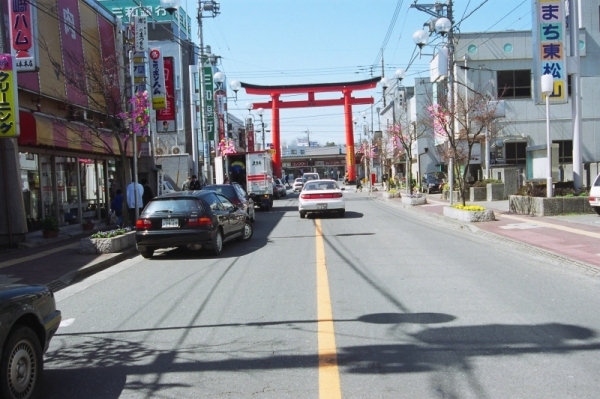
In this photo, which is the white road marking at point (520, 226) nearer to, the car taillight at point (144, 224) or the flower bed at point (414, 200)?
the car taillight at point (144, 224)

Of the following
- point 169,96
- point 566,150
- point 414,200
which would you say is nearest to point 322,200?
point 414,200

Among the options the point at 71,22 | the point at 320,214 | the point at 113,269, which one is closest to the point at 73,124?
the point at 71,22

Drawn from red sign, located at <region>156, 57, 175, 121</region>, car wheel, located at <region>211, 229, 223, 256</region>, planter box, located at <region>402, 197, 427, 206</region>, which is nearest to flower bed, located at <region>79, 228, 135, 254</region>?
car wheel, located at <region>211, 229, 223, 256</region>

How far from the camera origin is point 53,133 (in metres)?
17.5

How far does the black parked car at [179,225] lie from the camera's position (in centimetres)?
1271

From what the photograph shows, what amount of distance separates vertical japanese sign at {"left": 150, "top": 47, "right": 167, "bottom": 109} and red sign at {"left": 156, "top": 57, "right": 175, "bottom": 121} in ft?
11.6

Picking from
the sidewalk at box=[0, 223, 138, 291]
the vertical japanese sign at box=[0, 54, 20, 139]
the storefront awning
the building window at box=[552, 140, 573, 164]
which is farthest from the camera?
the building window at box=[552, 140, 573, 164]

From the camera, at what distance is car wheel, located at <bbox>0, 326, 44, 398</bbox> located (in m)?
4.19

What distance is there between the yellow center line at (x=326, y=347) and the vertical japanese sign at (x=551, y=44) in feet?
46.3

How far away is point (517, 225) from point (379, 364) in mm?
12542

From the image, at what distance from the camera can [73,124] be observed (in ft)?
63.4

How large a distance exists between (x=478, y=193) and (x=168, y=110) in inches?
659

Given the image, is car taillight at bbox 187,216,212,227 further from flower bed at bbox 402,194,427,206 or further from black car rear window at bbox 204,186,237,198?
flower bed at bbox 402,194,427,206

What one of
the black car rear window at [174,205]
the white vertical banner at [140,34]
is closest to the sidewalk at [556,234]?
the black car rear window at [174,205]
